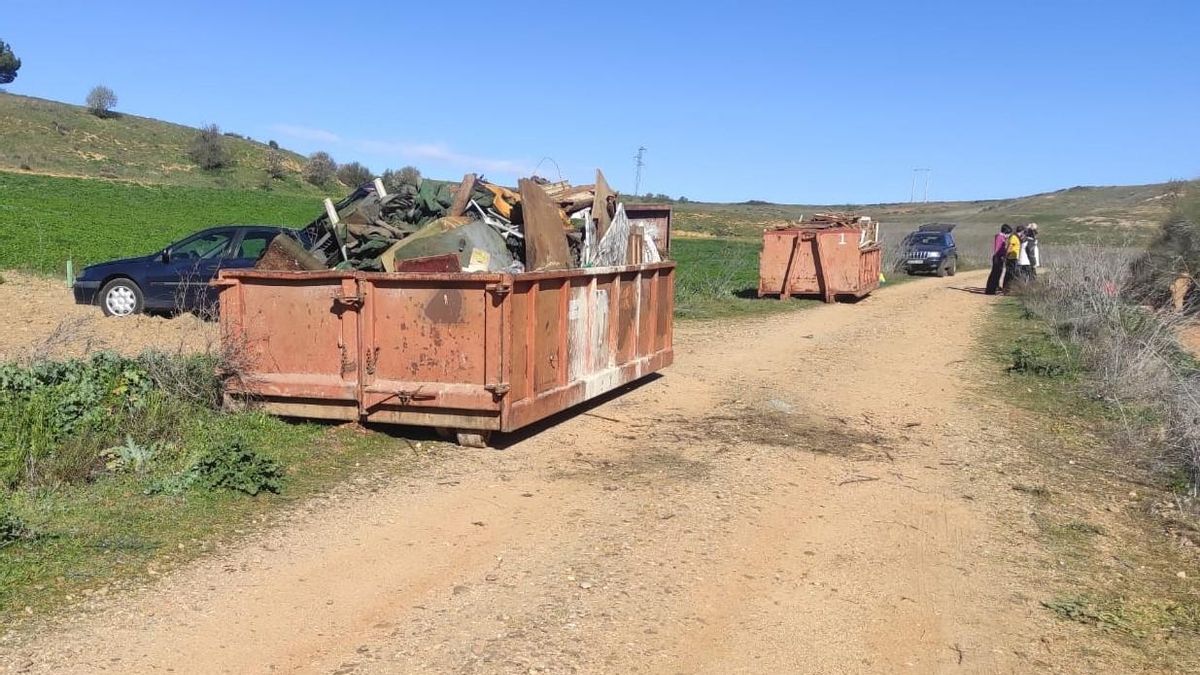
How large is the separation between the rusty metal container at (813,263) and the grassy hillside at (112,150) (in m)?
56.2

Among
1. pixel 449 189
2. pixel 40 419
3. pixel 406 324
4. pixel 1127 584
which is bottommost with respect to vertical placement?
pixel 1127 584

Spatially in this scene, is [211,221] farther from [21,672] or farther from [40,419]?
[21,672]

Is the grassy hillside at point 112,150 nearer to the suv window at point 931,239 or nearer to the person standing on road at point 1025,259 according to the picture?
the suv window at point 931,239

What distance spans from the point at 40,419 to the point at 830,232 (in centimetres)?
1806

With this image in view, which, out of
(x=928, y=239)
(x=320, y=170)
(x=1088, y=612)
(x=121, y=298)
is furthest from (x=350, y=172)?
(x=1088, y=612)

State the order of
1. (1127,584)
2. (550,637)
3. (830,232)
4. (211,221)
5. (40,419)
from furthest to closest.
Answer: (211,221) → (830,232) → (40,419) → (1127,584) → (550,637)

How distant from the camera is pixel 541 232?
8.55 meters

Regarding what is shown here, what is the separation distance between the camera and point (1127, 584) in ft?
16.6

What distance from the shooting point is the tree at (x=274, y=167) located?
81.4 m

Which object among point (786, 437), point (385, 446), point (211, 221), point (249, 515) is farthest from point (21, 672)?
point (211, 221)

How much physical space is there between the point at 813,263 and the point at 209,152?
6933cm

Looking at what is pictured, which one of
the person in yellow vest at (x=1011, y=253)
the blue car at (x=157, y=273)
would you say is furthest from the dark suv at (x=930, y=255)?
the blue car at (x=157, y=273)

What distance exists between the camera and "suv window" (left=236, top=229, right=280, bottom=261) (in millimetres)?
13703

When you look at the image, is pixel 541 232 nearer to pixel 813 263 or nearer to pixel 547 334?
pixel 547 334
